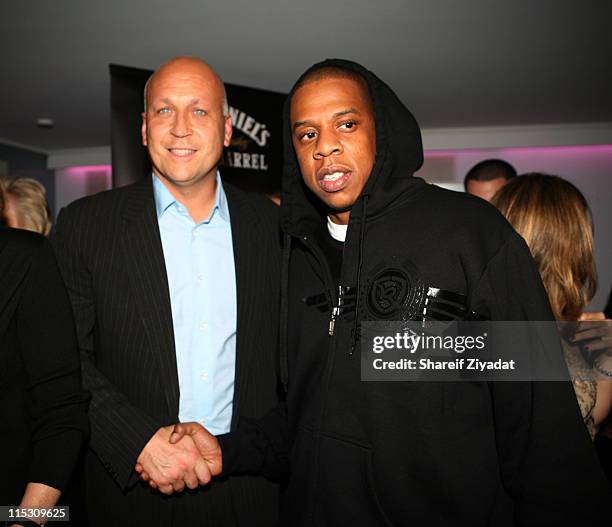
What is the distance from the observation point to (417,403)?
4.66 feet

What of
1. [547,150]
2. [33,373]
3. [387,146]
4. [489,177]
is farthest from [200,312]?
[547,150]

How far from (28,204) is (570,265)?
2538 millimetres

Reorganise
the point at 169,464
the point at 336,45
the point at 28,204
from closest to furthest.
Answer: the point at 169,464, the point at 28,204, the point at 336,45

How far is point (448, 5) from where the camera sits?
426cm

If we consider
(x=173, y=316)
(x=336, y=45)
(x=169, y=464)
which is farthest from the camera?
(x=336, y=45)

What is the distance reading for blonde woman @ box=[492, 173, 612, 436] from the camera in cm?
179

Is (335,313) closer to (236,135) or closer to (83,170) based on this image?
(236,135)

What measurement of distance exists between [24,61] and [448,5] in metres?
4.24

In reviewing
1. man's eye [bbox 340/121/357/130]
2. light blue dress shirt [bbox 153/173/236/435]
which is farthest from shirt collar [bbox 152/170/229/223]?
man's eye [bbox 340/121/357/130]

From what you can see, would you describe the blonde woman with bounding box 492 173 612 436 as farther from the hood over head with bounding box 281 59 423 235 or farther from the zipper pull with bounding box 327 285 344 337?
the zipper pull with bounding box 327 285 344 337

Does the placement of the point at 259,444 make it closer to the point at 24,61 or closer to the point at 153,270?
the point at 153,270

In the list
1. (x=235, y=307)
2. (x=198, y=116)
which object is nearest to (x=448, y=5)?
(x=198, y=116)

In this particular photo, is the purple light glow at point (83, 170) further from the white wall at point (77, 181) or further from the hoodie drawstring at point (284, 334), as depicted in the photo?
the hoodie drawstring at point (284, 334)

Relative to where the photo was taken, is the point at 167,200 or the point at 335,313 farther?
the point at 167,200
